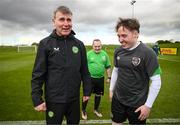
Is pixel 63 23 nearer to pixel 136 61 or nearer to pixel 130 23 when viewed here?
pixel 130 23

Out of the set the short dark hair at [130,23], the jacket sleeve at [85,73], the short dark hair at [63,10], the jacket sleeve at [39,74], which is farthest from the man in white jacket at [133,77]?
the jacket sleeve at [39,74]

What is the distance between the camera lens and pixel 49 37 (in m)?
4.49

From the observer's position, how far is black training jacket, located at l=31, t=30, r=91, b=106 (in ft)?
14.5

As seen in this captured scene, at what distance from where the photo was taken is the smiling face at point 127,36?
14.8 feet

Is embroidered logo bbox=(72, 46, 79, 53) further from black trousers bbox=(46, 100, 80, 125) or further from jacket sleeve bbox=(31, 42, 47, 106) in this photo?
black trousers bbox=(46, 100, 80, 125)

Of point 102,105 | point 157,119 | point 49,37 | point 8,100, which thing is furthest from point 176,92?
point 49,37

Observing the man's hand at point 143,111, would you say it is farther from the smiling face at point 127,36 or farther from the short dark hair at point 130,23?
the short dark hair at point 130,23

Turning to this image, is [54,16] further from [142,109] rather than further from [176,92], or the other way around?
[176,92]

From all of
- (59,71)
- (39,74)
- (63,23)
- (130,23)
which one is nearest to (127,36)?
(130,23)

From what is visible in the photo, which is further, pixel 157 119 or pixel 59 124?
pixel 157 119

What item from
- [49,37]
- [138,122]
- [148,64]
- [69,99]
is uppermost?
[49,37]

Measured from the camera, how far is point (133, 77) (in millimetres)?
4652

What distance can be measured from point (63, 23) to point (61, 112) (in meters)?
1.30

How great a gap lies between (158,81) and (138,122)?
744 mm
